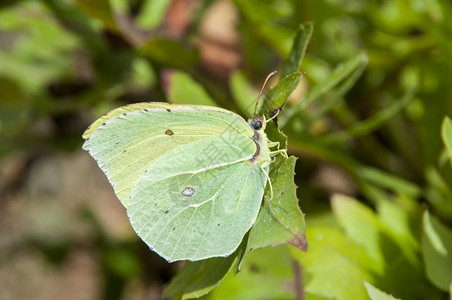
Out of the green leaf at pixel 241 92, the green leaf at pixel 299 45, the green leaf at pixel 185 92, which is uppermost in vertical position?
the green leaf at pixel 299 45

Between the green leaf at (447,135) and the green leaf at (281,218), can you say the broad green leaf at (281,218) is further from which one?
the green leaf at (447,135)

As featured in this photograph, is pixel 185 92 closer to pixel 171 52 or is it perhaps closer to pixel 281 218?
pixel 171 52

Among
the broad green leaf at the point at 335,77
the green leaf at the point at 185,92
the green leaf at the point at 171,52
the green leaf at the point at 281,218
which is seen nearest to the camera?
the green leaf at the point at 281,218

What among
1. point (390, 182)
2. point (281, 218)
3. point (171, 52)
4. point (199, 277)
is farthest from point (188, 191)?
point (390, 182)

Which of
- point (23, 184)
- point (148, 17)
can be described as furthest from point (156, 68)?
point (23, 184)

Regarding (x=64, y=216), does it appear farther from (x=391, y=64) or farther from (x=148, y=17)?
(x=391, y=64)

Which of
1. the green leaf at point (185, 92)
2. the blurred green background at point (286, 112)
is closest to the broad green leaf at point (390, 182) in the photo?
the blurred green background at point (286, 112)

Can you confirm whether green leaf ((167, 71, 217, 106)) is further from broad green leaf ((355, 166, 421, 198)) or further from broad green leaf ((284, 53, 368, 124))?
broad green leaf ((355, 166, 421, 198))
